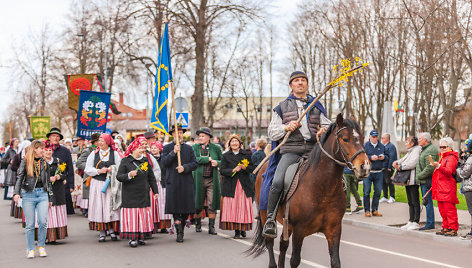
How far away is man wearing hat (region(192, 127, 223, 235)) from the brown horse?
5052 mm

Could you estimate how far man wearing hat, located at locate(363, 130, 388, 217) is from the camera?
12734mm

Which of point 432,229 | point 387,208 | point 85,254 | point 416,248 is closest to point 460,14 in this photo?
point 387,208

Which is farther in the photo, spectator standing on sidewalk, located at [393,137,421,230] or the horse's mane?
spectator standing on sidewalk, located at [393,137,421,230]

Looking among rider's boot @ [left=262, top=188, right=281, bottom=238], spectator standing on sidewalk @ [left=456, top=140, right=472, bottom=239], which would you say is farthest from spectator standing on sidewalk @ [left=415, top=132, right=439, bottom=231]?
rider's boot @ [left=262, top=188, right=281, bottom=238]

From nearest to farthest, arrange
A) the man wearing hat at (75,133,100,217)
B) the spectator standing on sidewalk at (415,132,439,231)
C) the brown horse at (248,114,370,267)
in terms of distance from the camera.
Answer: the brown horse at (248,114,370,267) → the spectator standing on sidewalk at (415,132,439,231) → the man wearing hat at (75,133,100,217)

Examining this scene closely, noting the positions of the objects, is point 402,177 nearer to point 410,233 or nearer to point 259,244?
point 410,233

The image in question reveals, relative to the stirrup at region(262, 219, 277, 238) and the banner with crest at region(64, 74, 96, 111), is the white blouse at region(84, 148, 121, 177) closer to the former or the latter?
the stirrup at region(262, 219, 277, 238)

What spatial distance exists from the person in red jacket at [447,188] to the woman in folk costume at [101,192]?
6214 millimetres

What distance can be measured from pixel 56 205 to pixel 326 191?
19.2ft

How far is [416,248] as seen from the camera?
908 centimetres

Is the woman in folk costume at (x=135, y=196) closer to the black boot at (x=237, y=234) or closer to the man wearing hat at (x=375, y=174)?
the black boot at (x=237, y=234)

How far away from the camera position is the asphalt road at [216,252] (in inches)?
306

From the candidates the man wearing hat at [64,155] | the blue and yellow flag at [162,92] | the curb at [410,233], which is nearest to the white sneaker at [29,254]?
the man wearing hat at [64,155]

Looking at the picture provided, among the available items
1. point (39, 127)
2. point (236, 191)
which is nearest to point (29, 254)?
point (236, 191)
